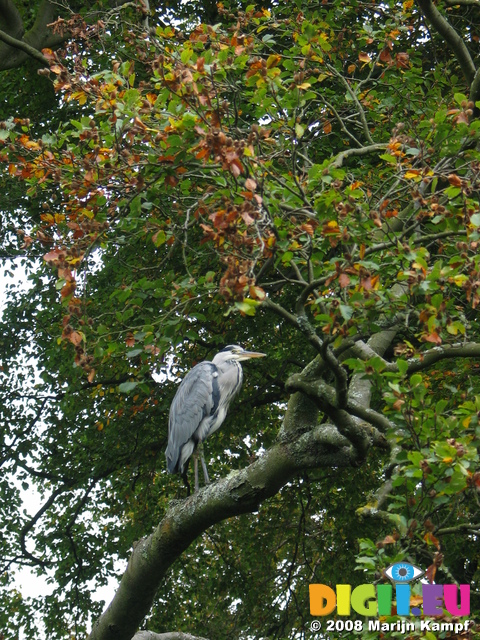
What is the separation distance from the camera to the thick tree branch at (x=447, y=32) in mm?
7438

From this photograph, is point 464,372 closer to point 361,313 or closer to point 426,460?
point 361,313

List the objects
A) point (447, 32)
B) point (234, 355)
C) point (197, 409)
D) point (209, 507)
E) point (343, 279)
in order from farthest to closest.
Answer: point (234, 355), point (197, 409), point (447, 32), point (209, 507), point (343, 279)

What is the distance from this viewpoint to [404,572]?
4945mm

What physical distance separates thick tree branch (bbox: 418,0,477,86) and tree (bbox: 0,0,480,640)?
23 mm

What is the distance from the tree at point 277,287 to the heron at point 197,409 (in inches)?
61.9

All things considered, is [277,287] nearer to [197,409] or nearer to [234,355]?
[197,409]

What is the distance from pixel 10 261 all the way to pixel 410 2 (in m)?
9.20

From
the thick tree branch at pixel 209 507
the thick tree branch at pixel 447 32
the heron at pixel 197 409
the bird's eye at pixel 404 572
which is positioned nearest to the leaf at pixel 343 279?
the thick tree branch at pixel 209 507

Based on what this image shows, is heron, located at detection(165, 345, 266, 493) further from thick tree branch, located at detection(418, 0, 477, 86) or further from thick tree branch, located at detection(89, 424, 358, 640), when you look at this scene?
thick tree branch, located at detection(418, 0, 477, 86)

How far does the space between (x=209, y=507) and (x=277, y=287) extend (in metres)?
1.71

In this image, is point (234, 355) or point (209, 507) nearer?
point (209, 507)

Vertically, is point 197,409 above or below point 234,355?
below

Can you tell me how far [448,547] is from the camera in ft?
36.1

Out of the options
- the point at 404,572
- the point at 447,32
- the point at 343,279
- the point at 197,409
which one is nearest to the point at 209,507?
the point at 404,572
